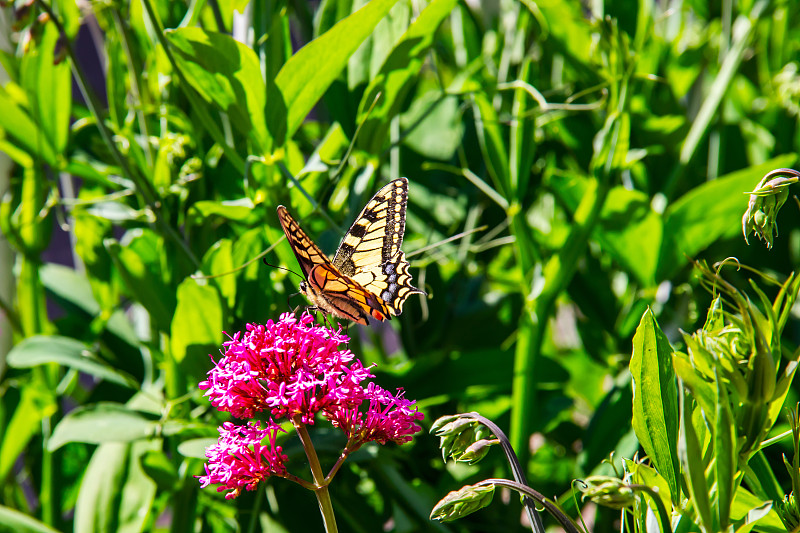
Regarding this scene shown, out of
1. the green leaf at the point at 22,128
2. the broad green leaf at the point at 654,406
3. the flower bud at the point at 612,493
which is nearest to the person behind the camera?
the flower bud at the point at 612,493

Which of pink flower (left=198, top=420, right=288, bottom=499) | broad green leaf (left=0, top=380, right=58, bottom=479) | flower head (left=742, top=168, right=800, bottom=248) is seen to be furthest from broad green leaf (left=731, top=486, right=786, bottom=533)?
broad green leaf (left=0, top=380, right=58, bottom=479)

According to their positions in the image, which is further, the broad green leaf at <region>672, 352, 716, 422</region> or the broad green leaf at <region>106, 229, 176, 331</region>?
the broad green leaf at <region>106, 229, 176, 331</region>

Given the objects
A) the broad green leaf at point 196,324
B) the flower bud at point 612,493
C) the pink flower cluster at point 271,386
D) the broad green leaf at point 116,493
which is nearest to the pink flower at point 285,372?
the pink flower cluster at point 271,386

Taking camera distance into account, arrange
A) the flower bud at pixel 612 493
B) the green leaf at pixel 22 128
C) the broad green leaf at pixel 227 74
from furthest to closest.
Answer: the green leaf at pixel 22 128
the broad green leaf at pixel 227 74
the flower bud at pixel 612 493

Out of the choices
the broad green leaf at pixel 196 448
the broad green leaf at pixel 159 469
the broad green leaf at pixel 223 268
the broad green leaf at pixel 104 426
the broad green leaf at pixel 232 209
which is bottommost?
the broad green leaf at pixel 159 469

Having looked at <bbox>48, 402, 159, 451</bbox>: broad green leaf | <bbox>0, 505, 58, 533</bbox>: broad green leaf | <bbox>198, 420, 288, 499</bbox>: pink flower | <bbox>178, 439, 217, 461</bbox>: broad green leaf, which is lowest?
<bbox>0, 505, 58, 533</bbox>: broad green leaf

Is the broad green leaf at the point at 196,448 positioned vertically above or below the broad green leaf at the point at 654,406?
below

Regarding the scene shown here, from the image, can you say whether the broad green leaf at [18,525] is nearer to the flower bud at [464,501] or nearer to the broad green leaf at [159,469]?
the broad green leaf at [159,469]

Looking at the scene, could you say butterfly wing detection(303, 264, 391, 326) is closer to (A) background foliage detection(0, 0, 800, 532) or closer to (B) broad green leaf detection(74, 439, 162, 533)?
(A) background foliage detection(0, 0, 800, 532)
